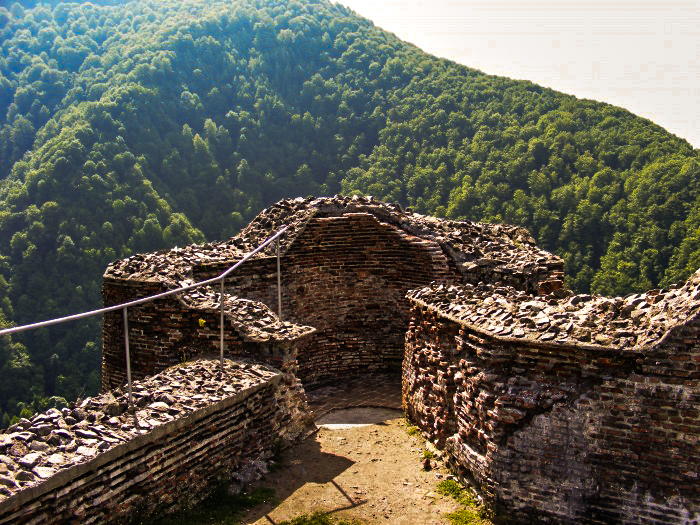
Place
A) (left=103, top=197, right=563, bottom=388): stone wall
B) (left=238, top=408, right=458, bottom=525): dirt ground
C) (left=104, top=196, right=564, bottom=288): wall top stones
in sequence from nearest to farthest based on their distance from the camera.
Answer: (left=238, top=408, right=458, bottom=525): dirt ground
(left=104, top=196, right=564, bottom=288): wall top stones
(left=103, top=197, right=563, bottom=388): stone wall

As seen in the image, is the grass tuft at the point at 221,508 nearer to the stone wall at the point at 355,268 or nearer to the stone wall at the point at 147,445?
the stone wall at the point at 147,445

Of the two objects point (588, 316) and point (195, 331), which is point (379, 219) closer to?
point (195, 331)

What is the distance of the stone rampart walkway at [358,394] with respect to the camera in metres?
9.98

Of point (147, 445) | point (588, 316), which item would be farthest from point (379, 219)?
point (147, 445)

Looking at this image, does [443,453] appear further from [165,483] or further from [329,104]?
Answer: [329,104]

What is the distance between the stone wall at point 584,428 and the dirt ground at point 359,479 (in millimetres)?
644

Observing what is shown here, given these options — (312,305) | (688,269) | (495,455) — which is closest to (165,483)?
(495,455)

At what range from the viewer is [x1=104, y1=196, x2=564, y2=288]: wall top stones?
10.5 m

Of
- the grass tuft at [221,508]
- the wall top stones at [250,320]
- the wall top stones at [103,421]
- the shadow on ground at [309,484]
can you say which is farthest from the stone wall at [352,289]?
the grass tuft at [221,508]

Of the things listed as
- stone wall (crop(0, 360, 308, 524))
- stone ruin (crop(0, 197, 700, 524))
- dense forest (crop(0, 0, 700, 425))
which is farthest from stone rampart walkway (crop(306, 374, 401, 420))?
dense forest (crop(0, 0, 700, 425))

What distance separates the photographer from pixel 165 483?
608 cm

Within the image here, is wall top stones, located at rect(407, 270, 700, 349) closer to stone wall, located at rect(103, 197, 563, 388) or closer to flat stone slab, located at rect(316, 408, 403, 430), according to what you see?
flat stone slab, located at rect(316, 408, 403, 430)

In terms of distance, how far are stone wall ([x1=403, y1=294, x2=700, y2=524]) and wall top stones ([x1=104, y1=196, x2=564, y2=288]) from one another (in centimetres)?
439

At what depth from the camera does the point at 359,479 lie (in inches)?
286
